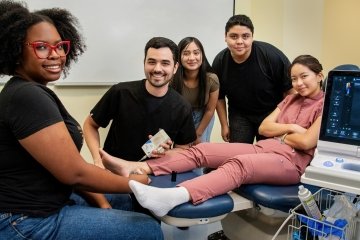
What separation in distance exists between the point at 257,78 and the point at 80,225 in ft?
5.37

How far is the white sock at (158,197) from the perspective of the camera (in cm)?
118

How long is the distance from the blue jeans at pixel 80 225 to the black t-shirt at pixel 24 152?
1.1 inches

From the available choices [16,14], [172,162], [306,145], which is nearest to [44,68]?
[16,14]

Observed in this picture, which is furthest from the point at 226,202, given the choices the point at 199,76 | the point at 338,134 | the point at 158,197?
the point at 199,76

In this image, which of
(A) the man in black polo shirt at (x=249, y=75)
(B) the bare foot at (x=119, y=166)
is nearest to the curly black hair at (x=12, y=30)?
(B) the bare foot at (x=119, y=166)

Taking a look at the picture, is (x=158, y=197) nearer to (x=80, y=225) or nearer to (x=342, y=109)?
(x=80, y=225)

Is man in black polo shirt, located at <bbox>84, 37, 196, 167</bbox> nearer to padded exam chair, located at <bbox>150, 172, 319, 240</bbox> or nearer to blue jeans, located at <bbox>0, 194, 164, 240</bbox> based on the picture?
padded exam chair, located at <bbox>150, 172, 319, 240</bbox>

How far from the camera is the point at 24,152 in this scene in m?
1.02

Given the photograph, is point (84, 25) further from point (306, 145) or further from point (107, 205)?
point (306, 145)

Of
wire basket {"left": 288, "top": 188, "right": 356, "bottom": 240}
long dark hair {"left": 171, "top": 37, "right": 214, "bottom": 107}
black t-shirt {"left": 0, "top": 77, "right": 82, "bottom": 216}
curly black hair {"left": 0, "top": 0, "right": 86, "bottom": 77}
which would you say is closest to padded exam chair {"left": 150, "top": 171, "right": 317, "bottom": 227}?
wire basket {"left": 288, "top": 188, "right": 356, "bottom": 240}

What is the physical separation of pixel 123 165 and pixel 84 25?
1.16m

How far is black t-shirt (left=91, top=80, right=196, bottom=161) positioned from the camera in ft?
5.77

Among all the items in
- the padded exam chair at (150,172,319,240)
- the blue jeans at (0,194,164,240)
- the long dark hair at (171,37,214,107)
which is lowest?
the padded exam chair at (150,172,319,240)

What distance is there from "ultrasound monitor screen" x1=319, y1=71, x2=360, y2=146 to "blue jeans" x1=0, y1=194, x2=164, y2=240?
684 mm
